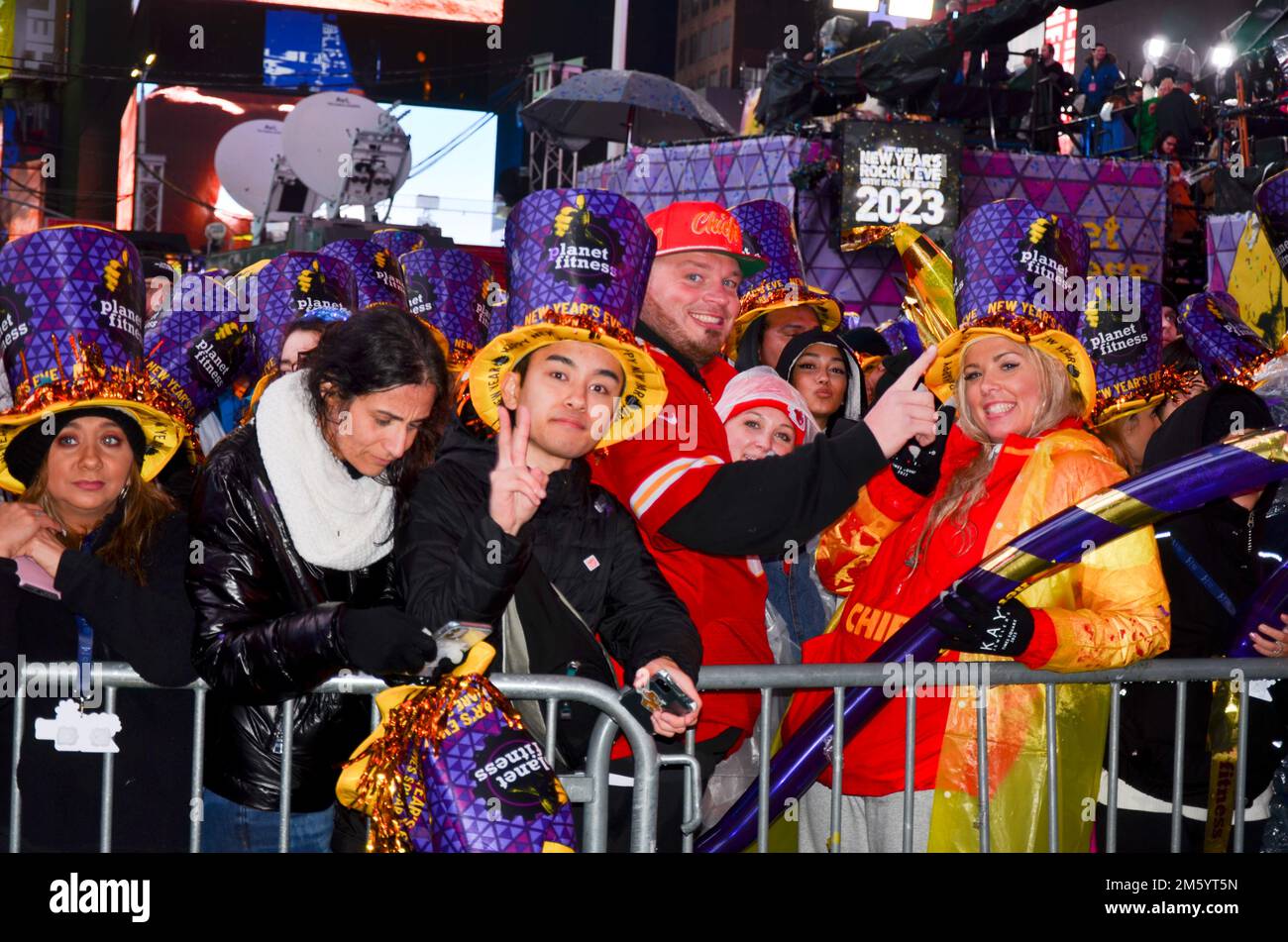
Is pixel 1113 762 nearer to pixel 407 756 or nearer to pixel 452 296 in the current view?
pixel 407 756

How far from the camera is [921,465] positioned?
165 inches

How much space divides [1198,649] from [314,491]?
253cm

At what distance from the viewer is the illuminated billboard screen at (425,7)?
98.1ft

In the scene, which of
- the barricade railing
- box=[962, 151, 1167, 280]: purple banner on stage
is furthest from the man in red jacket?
box=[962, 151, 1167, 280]: purple banner on stage

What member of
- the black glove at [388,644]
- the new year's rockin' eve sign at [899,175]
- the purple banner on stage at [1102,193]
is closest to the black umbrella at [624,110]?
the new year's rockin' eve sign at [899,175]

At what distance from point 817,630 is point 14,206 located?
27.0m

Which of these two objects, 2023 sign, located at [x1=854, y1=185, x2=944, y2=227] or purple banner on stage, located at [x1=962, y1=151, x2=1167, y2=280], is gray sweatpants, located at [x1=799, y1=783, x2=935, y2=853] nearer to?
2023 sign, located at [x1=854, y1=185, x2=944, y2=227]

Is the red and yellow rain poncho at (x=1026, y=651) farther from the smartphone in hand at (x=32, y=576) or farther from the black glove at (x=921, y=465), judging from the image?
the smartphone in hand at (x=32, y=576)

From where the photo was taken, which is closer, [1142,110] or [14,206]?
[1142,110]

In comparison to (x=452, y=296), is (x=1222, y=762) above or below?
below

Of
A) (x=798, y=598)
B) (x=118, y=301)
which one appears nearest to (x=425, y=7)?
(x=798, y=598)

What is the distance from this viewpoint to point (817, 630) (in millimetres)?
4711
